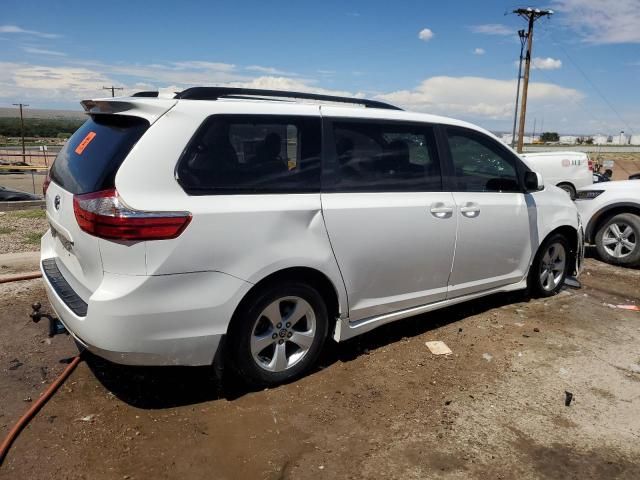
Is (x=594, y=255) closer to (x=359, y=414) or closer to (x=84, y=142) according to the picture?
(x=359, y=414)

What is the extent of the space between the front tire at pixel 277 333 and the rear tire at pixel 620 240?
18.4 ft

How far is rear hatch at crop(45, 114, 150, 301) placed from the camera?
295 centimetres

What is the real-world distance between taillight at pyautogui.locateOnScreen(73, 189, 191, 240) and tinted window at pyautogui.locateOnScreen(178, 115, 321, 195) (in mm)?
230

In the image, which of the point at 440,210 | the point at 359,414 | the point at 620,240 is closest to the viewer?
the point at 359,414

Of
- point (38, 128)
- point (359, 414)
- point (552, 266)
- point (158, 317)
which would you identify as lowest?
point (359, 414)

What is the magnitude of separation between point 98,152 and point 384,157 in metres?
1.94

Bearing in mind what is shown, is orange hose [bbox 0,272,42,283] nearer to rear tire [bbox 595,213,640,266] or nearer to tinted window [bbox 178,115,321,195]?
tinted window [bbox 178,115,321,195]

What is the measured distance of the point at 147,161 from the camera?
2916 millimetres

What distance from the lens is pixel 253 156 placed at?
331cm

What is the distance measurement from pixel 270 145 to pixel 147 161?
80 centimetres

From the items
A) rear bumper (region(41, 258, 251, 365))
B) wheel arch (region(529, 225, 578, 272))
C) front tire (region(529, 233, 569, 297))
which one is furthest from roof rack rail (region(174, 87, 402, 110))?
front tire (region(529, 233, 569, 297))

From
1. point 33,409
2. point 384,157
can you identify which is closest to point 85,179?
point 33,409

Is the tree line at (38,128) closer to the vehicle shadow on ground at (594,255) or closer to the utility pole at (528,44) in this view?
the utility pole at (528,44)

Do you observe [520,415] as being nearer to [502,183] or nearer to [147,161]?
[502,183]
